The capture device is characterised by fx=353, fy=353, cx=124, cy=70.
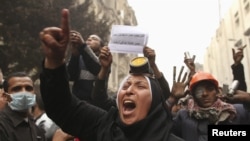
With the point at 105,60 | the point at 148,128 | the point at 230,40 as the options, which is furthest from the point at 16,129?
the point at 230,40

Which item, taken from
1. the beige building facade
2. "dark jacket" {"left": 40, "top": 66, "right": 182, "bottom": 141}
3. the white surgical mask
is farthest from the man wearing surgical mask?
the beige building facade

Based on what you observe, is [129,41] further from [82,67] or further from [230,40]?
[230,40]

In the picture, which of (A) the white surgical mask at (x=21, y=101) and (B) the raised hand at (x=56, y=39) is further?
(A) the white surgical mask at (x=21, y=101)

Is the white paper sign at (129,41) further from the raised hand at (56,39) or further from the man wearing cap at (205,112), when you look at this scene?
the raised hand at (56,39)

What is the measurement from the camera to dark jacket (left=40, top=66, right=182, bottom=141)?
199 cm

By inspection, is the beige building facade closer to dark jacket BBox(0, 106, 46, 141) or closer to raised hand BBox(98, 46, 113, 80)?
dark jacket BBox(0, 106, 46, 141)

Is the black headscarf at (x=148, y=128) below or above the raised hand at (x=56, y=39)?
below

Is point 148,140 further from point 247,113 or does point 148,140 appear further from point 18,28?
point 18,28

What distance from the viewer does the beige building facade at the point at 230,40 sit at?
934 inches

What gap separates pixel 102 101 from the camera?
9.99ft

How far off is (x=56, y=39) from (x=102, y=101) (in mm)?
1307

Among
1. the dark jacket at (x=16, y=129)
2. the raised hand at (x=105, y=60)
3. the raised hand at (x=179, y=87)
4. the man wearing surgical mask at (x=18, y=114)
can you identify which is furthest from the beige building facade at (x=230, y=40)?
the raised hand at (x=105, y=60)

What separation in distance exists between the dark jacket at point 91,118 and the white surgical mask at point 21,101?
5.54ft

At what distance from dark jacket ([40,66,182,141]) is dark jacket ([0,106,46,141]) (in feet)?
4.11
